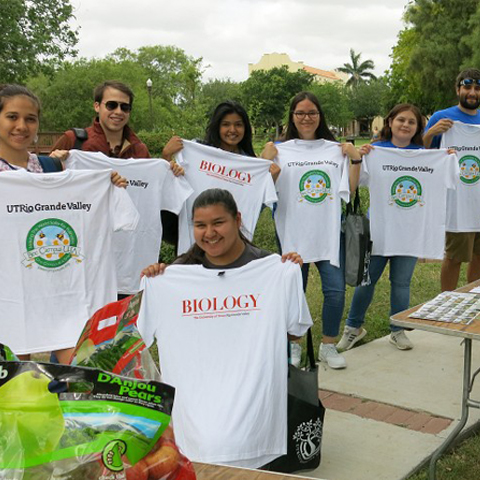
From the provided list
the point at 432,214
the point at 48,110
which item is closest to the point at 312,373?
the point at 432,214

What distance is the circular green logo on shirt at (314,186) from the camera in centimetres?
471

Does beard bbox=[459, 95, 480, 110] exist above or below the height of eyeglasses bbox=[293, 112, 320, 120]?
above

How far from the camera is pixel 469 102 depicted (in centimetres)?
540

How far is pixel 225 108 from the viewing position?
14.6ft

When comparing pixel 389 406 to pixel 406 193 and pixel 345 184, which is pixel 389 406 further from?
pixel 406 193

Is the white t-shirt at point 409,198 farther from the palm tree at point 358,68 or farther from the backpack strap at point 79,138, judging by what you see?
the palm tree at point 358,68

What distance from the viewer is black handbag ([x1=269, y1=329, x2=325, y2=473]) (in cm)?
302

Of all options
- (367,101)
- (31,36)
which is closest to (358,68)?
(367,101)

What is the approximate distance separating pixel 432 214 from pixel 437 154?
1.62 feet

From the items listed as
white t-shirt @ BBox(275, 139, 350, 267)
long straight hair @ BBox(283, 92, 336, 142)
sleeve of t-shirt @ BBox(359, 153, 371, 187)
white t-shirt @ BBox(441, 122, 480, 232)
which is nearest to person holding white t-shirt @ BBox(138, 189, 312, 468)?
white t-shirt @ BBox(275, 139, 350, 267)

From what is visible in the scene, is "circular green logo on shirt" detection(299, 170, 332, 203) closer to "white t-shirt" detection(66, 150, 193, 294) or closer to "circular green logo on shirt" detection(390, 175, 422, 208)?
"circular green logo on shirt" detection(390, 175, 422, 208)

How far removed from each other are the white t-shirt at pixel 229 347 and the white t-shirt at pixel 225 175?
168 cm

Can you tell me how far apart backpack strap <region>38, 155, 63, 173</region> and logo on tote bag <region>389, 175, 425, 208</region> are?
8.91 ft

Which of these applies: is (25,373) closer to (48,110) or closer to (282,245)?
(282,245)
